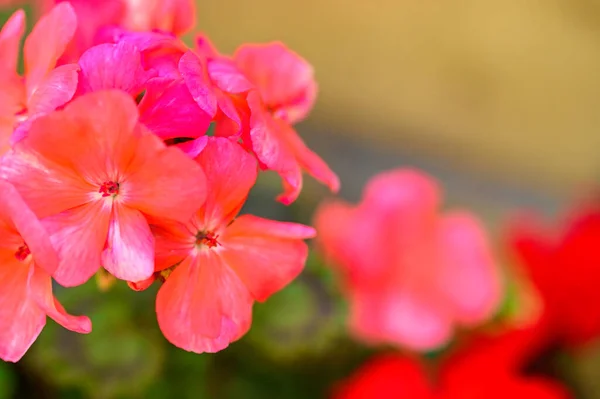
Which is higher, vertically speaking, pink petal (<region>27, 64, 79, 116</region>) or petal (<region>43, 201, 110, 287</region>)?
pink petal (<region>27, 64, 79, 116</region>)

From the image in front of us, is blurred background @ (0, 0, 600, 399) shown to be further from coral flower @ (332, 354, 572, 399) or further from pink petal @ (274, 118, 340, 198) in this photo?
pink petal @ (274, 118, 340, 198)

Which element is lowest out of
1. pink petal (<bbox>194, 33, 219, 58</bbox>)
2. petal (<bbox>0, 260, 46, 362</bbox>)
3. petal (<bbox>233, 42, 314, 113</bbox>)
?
petal (<bbox>0, 260, 46, 362</bbox>)

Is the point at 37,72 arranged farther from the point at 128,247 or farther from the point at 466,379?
the point at 466,379

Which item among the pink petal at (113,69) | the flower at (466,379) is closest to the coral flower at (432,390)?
the flower at (466,379)

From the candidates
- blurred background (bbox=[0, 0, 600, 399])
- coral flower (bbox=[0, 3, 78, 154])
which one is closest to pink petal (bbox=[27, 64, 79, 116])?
coral flower (bbox=[0, 3, 78, 154])

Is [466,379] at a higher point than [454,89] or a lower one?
lower

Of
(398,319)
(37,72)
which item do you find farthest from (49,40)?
(398,319)

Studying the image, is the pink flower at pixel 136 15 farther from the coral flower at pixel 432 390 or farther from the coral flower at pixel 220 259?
the coral flower at pixel 432 390
